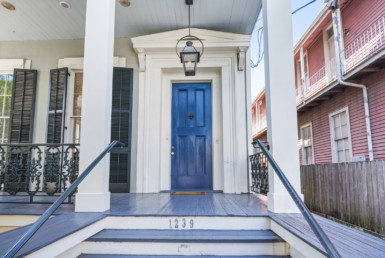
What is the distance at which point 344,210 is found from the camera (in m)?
4.77

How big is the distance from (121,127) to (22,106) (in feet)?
6.41

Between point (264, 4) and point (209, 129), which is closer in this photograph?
point (264, 4)

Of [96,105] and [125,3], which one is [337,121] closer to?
[125,3]

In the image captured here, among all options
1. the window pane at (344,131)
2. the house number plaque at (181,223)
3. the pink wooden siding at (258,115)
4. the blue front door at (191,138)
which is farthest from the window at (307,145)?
the house number plaque at (181,223)

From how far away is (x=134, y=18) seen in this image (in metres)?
4.46

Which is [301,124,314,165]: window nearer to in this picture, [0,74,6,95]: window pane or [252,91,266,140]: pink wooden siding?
[252,91,266,140]: pink wooden siding

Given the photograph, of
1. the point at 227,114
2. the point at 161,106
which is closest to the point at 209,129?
the point at 227,114

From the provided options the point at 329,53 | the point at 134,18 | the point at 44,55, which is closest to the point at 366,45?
the point at 329,53

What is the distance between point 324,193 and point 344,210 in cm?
73

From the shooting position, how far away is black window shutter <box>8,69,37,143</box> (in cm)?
480

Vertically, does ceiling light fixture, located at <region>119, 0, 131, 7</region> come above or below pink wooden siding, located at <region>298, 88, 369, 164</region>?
above

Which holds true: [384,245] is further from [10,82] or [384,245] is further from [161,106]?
[10,82]

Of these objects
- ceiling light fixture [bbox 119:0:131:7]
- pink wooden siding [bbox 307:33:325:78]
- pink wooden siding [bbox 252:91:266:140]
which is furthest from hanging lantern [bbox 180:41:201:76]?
pink wooden siding [bbox 252:91:266:140]

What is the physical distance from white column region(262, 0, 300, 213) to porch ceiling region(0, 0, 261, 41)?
1.55 meters
